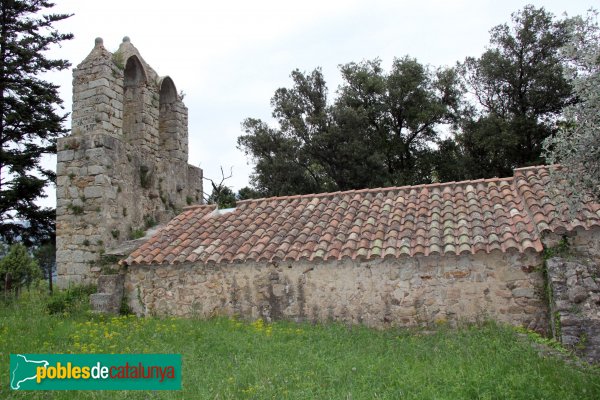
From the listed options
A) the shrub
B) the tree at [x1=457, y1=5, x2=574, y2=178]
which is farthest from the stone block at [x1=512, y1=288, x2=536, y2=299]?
the tree at [x1=457, y1=5, x2=574, y2=178]

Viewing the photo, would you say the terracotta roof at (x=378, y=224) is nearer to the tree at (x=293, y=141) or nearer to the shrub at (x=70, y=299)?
the shrub at (x=70, y=299)

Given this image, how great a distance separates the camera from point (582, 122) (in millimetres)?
5473

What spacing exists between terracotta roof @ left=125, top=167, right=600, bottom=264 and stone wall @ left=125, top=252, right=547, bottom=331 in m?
0.29

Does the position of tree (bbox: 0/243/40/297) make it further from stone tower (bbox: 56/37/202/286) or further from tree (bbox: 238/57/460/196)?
tree (bbox: 238/57/460/196)

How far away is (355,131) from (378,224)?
18.5 m

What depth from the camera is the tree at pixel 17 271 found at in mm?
13039

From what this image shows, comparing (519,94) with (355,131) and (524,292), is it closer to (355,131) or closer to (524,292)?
(355,131)

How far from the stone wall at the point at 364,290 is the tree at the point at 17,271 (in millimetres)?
5323

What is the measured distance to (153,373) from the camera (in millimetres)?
5863

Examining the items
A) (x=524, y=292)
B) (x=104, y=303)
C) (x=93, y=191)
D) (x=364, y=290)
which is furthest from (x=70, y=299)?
(x=524, y=292)

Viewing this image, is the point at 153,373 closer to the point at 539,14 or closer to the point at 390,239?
the point at 390,239

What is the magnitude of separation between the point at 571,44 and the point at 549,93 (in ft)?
67.8

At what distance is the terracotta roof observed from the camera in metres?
8.29

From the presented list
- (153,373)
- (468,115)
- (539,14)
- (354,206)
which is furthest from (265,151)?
(153,373)
